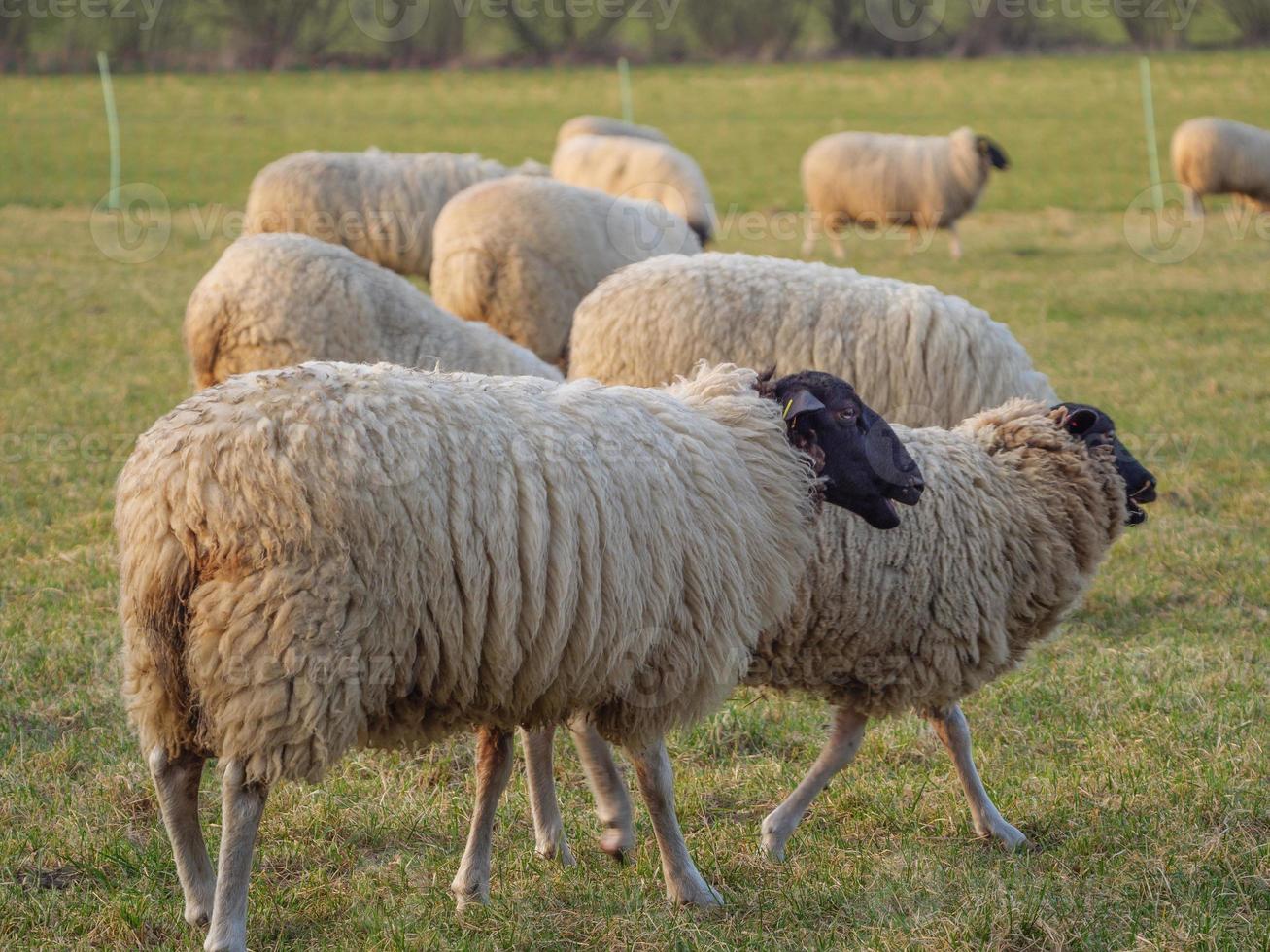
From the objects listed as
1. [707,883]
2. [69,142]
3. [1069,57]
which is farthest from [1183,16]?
[707,883]

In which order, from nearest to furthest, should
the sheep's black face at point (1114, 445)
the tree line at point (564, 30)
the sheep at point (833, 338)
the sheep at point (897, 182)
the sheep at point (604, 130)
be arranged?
the sheep's black face at point (1114, 445)
the sheep at point (833, 338)
the sheep at point (604, 130)
the sheep at point (897, 182)
the tree line at point (564, 30)

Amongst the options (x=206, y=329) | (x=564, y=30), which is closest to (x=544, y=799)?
(x=206, y=329)

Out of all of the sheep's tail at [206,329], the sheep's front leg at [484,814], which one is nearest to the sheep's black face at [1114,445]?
the sheep's front leg at [484,814]

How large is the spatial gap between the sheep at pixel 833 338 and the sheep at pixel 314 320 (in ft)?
1.97

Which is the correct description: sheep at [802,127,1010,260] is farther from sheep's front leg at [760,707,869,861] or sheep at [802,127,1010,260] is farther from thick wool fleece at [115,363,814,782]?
thick wool fleece at [115,363,814,782]

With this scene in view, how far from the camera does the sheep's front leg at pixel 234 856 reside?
2.64 metres

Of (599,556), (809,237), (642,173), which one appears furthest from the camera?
(809,237)

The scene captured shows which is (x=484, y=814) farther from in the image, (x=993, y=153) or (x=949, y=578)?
(x=993, y=153)

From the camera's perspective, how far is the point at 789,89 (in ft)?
104

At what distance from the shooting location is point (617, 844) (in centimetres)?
338

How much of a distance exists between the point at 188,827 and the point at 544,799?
847 millimetres

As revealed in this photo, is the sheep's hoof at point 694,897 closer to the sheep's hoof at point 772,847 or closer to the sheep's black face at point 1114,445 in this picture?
the sheep's hoof at point 772,847

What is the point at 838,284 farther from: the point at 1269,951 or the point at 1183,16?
the point at 1183,16

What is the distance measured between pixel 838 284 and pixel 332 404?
10.2 ft
